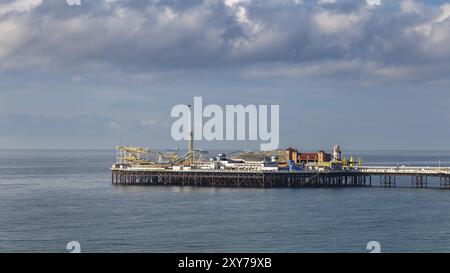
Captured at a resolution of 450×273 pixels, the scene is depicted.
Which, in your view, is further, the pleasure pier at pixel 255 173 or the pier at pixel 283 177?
the pleasure pier at pixel 255 173

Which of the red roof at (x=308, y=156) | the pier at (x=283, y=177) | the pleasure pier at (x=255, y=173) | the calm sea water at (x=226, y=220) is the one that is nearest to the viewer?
the calm sea water at (x=226, y=220)

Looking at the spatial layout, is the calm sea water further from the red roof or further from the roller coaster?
the red roof

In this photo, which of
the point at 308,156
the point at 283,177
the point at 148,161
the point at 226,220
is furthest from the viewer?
the point at 308,156

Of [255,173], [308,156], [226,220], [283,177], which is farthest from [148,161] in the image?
[226,220]

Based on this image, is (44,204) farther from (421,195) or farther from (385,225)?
(421,195)

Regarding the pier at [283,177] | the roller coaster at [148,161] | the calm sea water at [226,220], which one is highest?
the roller coaster at [148,161]

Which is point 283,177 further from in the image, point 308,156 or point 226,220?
point 226,220

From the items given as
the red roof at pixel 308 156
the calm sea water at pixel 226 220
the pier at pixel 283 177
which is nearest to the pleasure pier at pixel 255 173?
the pier at pixel 283 177

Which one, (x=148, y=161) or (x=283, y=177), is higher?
(x=148, y=161)

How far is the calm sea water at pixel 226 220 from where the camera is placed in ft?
139

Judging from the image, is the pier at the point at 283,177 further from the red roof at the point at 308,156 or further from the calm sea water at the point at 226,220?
the red roof at the point at 308,156

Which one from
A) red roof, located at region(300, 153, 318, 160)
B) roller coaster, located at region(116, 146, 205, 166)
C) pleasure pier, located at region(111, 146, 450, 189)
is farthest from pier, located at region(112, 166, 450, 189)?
red roof, located at region(300, 153, 318, 160)

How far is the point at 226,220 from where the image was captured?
54.6 meters
